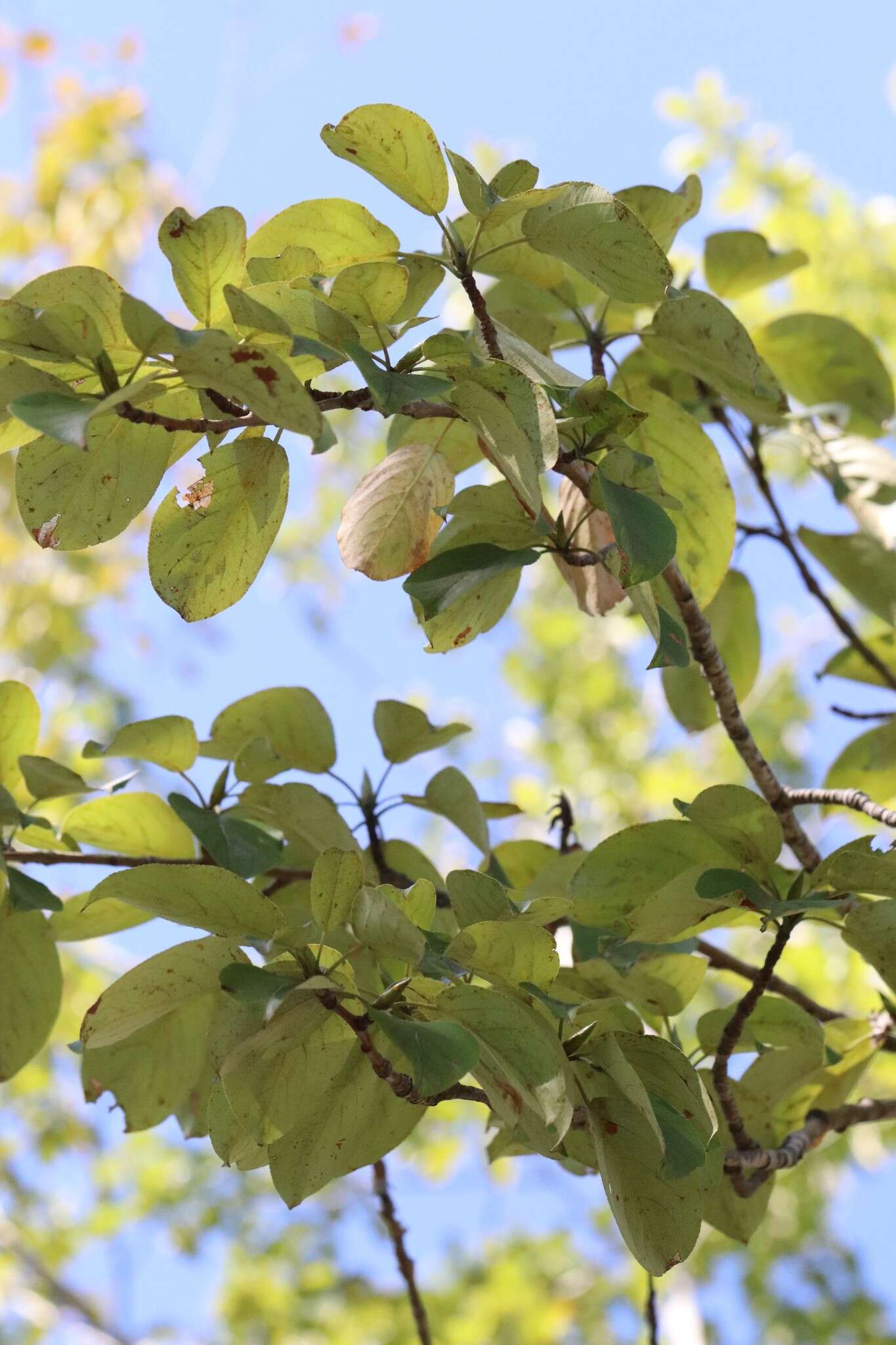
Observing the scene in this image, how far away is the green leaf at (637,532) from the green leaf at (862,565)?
1.35 feet

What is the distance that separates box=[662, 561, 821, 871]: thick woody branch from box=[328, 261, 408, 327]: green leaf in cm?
22

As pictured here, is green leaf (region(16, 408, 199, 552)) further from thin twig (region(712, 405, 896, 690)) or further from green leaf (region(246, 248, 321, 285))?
thin twig (region(712, 405, 896, 690))

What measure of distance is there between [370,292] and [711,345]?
0.20m

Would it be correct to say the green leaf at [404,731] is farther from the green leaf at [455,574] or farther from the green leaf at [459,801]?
the green leaf at [455,574]

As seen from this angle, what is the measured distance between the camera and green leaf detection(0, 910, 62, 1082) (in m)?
0.60

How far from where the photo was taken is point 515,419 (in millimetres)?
411

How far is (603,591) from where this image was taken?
0.57 m

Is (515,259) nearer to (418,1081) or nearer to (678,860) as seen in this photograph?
(678,860)

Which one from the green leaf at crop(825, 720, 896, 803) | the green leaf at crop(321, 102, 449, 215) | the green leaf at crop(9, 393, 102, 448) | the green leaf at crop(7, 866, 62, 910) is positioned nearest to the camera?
the green leaf at crop(9, 393, 102, 448)

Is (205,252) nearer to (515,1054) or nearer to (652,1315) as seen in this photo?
(515,1054)

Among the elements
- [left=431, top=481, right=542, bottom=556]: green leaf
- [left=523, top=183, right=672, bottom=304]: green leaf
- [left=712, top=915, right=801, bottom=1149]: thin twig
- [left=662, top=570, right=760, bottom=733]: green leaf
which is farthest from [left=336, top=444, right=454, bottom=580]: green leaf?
[left=662, top=570, right=760, bottom=733]: green leaf

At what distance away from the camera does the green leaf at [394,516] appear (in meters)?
0.51

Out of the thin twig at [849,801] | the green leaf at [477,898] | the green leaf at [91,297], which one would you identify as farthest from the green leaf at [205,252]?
the thin twig at [849,801]

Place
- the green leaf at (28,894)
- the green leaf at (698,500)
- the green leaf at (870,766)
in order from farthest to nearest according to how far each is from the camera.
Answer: the green leaf at (870,766)
the green leaf at (698,500)
the green leaf at (28,894)
